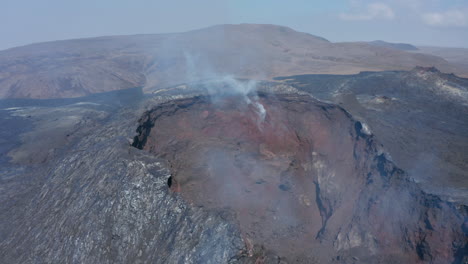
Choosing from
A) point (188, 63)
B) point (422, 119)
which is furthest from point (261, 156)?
point (188, 63)

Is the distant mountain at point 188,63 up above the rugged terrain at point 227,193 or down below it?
above

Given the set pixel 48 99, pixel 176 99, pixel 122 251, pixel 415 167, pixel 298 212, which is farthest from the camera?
pixel 48 99

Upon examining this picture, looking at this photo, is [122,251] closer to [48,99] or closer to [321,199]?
[321,199]

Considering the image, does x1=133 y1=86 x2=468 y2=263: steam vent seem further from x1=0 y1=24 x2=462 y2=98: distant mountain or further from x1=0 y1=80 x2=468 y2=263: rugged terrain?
x1=0 y1=24 x2=462 y2=98: distant mountain

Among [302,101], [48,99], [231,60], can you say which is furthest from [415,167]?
[231,60]

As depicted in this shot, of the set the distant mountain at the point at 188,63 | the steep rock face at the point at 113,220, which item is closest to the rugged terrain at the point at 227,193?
the steep rock face at the point at 113,220

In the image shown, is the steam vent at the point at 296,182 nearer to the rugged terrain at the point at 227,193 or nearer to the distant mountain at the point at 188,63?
the rugged terrain at the point at 227,193
